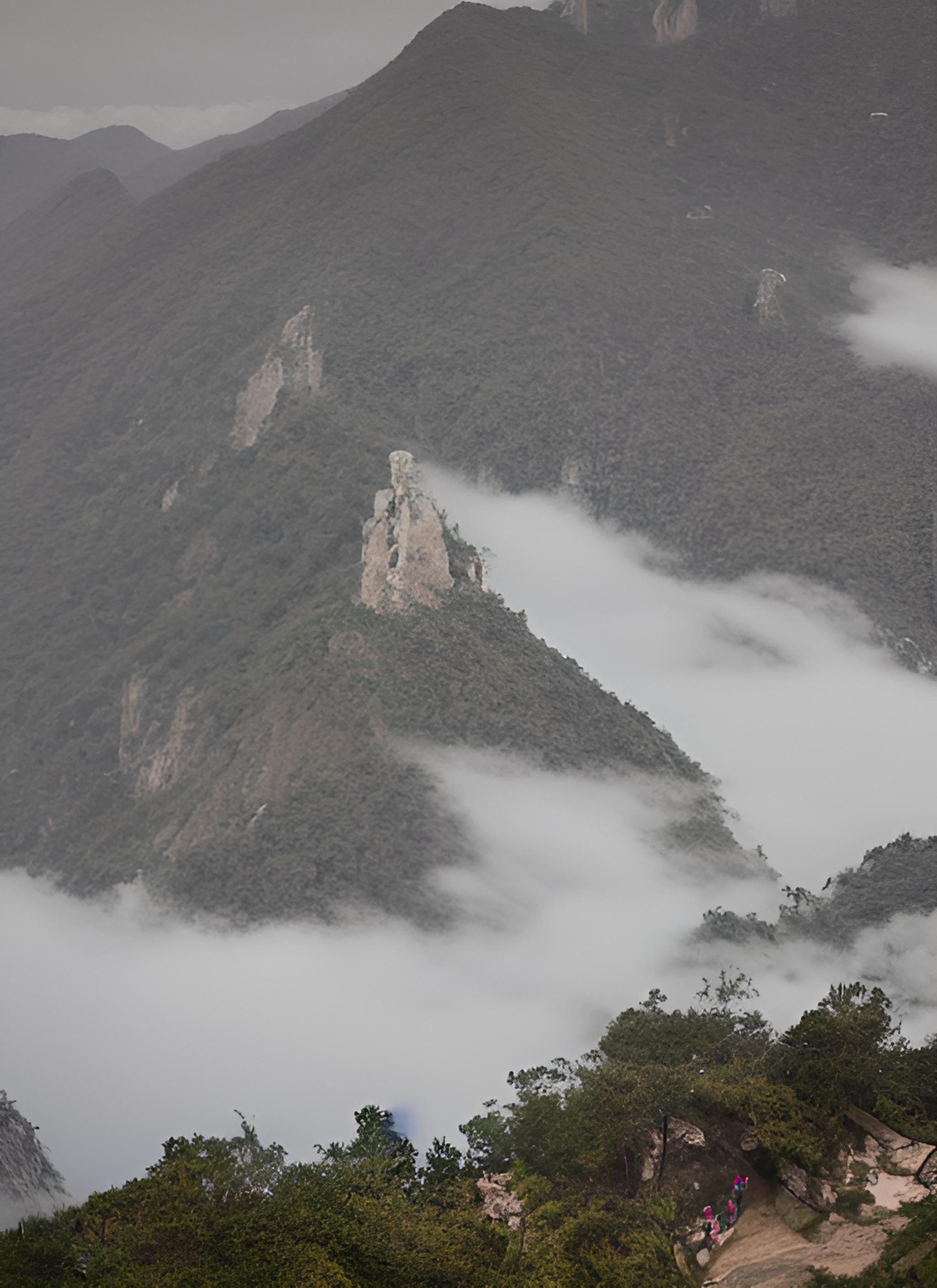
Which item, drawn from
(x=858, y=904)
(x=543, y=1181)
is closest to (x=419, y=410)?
(x=858, y=904)

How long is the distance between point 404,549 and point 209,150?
109651 millimetres

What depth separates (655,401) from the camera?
292ft

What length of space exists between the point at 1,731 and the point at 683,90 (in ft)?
253

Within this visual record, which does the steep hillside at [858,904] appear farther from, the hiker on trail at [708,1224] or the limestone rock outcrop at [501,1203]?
the hiker on trail at [708,1224]

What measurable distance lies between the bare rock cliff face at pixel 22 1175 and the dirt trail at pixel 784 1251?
55.3ft

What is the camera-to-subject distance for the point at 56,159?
171m

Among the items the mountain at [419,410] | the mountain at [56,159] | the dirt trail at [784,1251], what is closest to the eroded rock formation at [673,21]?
the mountain at [419,410]

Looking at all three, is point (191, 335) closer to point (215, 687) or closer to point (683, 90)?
point (215, 687)

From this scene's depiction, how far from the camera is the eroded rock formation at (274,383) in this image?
84.3 metres

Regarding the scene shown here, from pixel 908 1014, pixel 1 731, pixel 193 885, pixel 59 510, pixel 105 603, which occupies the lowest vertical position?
pixel 908 1014

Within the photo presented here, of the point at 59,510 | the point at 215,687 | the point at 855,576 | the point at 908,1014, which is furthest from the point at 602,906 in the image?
the point at 59,510

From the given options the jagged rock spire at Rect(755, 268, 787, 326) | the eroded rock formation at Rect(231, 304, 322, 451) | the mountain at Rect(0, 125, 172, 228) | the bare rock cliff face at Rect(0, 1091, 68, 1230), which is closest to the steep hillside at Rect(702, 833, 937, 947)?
the bare rock cliff face at Rect(0, 1091, 68, 1230)

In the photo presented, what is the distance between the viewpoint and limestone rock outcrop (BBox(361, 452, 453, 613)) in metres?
59.1

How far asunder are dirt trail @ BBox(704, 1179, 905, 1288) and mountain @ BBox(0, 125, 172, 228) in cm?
14412
